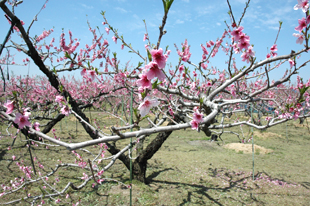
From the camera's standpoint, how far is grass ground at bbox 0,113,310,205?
360 cm

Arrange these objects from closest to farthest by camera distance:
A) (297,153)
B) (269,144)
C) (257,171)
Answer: (257,171) < (297,153) < (269,144)

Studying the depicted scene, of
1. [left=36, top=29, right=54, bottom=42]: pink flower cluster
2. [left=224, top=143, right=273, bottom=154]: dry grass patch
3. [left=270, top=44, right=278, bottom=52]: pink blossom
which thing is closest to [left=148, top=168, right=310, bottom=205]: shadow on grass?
[left=224, top=143, right=273, bottom=154]: dry grass patch

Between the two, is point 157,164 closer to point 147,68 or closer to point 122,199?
point 122,199

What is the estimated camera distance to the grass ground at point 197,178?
360 centimetres

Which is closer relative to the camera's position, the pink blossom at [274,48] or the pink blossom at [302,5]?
the pink blossom at [302,5]

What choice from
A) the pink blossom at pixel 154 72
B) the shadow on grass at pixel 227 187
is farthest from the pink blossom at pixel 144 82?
the shadow on grass at pixel 227 187

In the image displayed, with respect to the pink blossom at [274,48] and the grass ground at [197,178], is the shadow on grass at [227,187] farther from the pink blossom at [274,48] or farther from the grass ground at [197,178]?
the pink blossom at [274,48]

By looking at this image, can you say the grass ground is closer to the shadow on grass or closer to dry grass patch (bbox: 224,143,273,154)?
the shadow on grass

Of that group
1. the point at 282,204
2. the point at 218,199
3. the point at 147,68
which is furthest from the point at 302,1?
the point at 282,204

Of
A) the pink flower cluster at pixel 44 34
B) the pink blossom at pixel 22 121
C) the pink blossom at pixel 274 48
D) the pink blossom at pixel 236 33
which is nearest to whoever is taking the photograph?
the pink blossom at pixel 22 121

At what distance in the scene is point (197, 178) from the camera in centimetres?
466

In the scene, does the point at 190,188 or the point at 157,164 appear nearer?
the point at 190,188

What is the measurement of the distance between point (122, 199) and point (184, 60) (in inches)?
109

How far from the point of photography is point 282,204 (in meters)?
3.58
